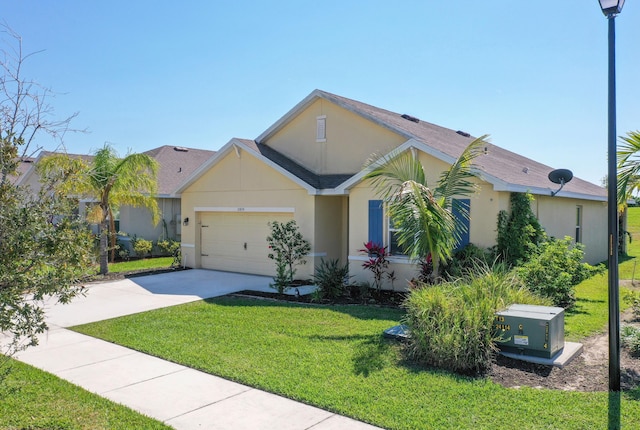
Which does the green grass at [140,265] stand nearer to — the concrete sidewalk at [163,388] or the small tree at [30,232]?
the concrete sidewalk at [163,388]

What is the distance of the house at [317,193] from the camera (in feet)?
42.3

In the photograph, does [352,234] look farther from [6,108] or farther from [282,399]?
[6,108]

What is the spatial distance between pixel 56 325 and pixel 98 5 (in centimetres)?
633

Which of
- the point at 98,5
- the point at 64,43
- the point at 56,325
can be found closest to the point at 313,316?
the point at 56,325

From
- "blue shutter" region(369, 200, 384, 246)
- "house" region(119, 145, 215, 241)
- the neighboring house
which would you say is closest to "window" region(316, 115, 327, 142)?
"blue shutter" region(369, 200, 384, 246)

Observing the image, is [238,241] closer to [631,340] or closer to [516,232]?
[516,232]

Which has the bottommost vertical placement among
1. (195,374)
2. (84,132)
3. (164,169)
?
(195,374)

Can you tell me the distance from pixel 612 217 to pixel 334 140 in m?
10.6

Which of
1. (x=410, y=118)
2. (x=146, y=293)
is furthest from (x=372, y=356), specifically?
(x=410, y=118)

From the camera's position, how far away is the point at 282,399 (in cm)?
554

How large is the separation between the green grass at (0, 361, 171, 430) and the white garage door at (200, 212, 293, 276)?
959 centimetres

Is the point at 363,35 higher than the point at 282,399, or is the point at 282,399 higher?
the point at 363,35

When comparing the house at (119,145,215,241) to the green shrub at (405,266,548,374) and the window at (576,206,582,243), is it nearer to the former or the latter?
the green shrub at (405,266,548,374)

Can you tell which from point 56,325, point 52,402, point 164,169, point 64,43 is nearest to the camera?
point 52,402
